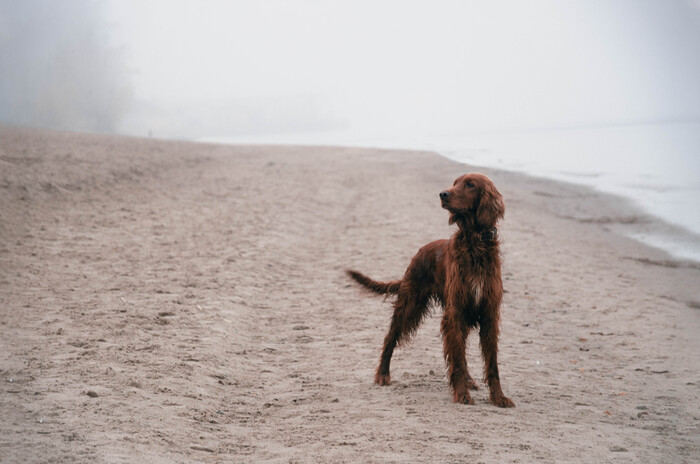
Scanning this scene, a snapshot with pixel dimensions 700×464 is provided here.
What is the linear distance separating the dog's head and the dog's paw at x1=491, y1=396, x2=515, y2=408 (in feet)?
4.79

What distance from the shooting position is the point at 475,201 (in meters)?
5.17

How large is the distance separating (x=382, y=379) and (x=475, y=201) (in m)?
1.97

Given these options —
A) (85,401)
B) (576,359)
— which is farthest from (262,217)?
(85,401)

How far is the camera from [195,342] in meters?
6.80

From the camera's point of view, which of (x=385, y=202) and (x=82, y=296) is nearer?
(x=82, y=296)

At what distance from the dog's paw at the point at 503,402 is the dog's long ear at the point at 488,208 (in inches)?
57.8

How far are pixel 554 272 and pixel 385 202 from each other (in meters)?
7.70

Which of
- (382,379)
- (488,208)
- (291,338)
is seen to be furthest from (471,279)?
(291,338)

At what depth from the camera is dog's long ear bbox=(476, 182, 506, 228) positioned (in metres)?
5.12

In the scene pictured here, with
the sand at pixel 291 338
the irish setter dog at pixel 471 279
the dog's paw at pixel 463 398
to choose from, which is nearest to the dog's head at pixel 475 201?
the irish setter dog at pixel 471 279

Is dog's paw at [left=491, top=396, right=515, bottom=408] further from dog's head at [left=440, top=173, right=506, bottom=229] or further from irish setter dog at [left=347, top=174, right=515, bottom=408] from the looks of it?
dog's head at [left=440, top=173, right=506, bottom=229]

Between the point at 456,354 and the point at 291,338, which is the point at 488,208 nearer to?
the point at 456,354

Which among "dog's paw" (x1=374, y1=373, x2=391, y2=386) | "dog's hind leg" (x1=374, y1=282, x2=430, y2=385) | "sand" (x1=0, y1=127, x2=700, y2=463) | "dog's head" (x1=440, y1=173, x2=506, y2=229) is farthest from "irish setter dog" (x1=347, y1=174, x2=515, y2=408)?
"dog's paw" (x1=374, y1=373, x2=391, y2=386)

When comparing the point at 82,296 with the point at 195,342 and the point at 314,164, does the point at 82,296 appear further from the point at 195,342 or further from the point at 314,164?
the point at 314,164
